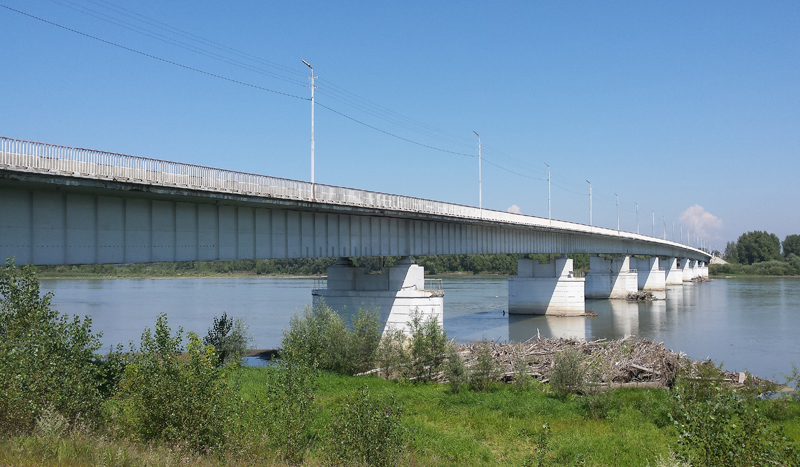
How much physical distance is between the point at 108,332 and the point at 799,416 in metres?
43.8

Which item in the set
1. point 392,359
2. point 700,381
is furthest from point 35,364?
point 700,381

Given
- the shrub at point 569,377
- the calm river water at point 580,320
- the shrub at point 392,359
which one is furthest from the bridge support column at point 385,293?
the shrub at point 569,377

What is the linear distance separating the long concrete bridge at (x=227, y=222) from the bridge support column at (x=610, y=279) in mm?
38281

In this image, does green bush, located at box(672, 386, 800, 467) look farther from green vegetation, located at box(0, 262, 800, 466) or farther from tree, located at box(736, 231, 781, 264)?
tree, located at box(736, 231, 781, 264)

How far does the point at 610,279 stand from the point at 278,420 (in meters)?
82.0

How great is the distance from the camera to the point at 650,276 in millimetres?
101312

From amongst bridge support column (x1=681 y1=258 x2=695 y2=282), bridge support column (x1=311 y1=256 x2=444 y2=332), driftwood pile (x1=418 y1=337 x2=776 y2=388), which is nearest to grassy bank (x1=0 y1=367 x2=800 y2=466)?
driftwood pile (x1=418 y1=337 x2=776 y2=388)

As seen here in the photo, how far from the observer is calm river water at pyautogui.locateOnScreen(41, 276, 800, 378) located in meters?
38.6

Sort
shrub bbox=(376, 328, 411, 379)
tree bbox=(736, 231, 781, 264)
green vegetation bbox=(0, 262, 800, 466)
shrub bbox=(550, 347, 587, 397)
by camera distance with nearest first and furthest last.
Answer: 1. green vegetation bbox=(0, 262, 800, 466)
2. shrub bbox=(550, 347, 587, 397)
3. shrub bbox=(376, 328, 411, 379)
4. tree bbox=(736, 231, 781, 264)

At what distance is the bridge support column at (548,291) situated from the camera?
206 ft

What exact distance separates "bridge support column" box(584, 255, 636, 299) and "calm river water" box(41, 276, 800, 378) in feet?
11.4

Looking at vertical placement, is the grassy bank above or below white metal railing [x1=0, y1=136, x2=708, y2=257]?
below

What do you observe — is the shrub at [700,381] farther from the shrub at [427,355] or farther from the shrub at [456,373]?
the shrub at [427,355]

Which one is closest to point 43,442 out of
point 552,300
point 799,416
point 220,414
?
point 220,414
